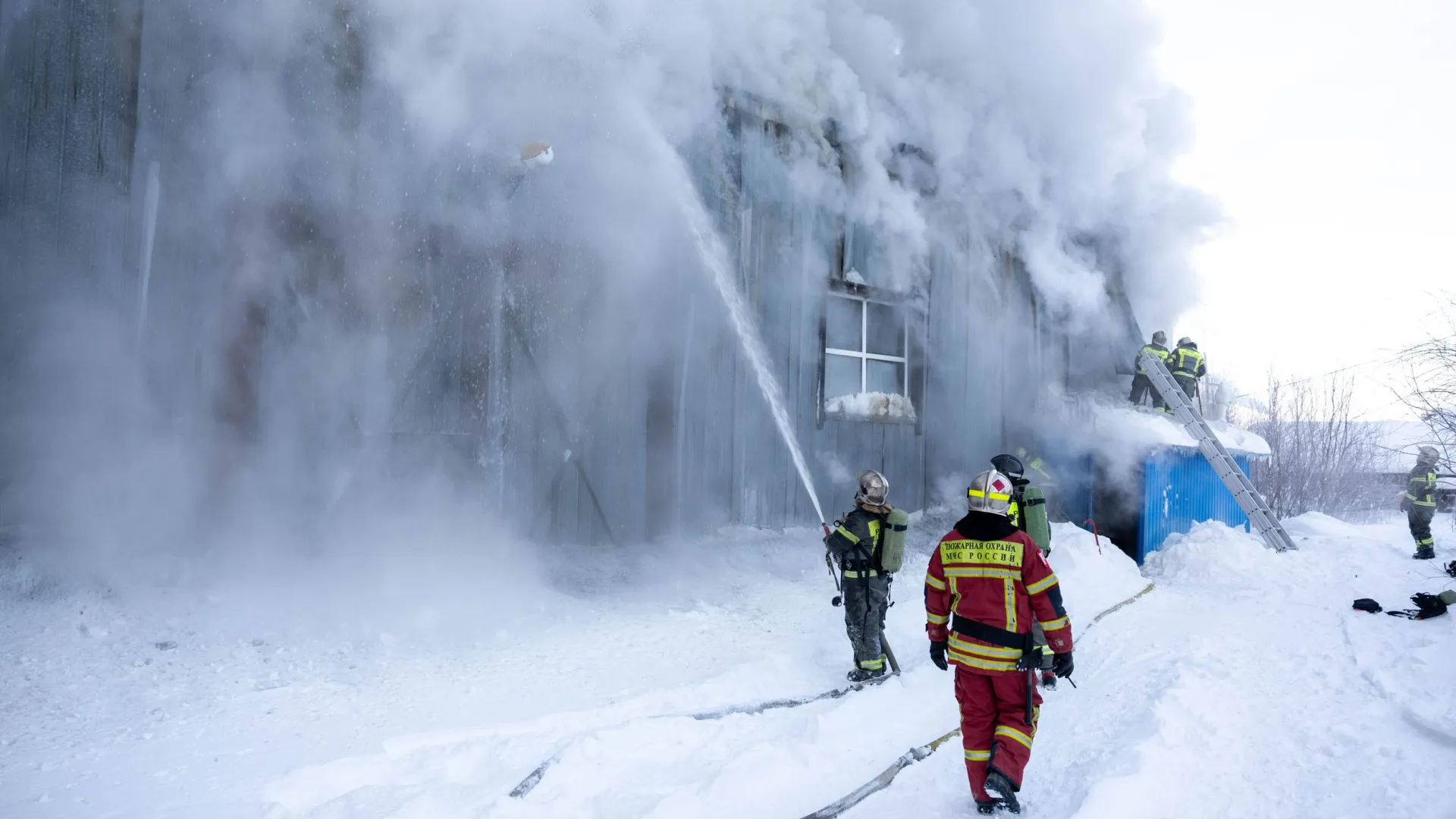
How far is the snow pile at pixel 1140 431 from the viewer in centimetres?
999

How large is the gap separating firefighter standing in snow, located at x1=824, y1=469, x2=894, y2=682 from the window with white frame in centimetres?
345

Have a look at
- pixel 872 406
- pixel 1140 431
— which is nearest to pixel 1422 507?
pixel 1140 431

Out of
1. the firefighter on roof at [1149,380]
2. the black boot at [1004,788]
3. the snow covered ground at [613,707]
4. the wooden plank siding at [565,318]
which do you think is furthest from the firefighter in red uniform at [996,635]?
the firefighter on roof at [1149,380]

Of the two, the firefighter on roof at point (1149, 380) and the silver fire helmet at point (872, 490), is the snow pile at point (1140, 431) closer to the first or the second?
the firefighter on roof at point (1149, 380)

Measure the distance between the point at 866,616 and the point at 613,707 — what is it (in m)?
1.75

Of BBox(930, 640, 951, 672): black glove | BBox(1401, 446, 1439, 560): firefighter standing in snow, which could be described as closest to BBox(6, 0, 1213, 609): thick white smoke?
BBox(930, 640, 951, 672): black glove

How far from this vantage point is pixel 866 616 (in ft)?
17.4

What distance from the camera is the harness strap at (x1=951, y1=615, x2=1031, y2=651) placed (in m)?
3.46

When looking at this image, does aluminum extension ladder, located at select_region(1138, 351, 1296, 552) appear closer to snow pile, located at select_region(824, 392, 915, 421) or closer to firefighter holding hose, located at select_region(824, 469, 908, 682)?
snow pile, located at select_region(824, 392, 915, 421)

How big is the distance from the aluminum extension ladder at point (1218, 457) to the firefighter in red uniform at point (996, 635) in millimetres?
7745

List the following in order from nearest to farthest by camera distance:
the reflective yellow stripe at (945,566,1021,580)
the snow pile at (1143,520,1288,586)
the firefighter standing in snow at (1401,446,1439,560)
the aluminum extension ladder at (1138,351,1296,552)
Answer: the reflective yellow stripe at (945,566,1021,580)
the snow pile at (1143,520,1288,586)
the aluminum extension ladder at (1138,351,1296,552)
the firefighter standing in snow at (1401,446,1439,560)

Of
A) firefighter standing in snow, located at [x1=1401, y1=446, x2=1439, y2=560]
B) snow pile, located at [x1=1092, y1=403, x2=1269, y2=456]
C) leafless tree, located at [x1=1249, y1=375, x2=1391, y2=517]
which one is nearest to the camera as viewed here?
snow pile, located at [x1=1092, y1=403, x2=1269, y2=456]

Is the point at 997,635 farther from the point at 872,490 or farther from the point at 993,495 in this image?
the point at 872,490

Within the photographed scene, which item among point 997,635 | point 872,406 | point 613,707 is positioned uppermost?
point 872,406
